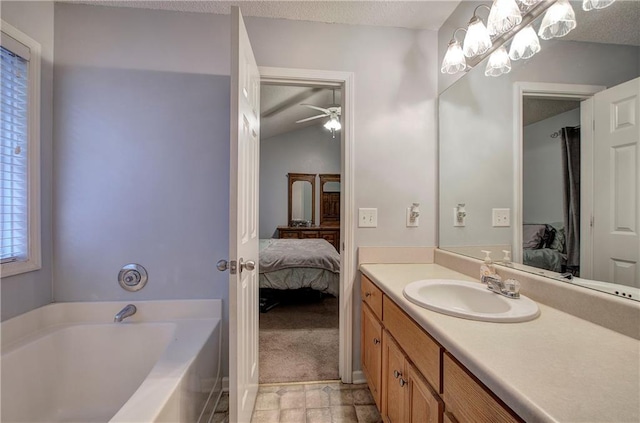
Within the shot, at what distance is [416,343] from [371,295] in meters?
0.54

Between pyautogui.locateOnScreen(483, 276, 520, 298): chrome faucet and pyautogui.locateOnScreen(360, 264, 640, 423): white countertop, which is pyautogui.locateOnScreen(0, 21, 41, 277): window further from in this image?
pyautogui.locateOnScreen(483, 276, 520, 298): chrome faucet

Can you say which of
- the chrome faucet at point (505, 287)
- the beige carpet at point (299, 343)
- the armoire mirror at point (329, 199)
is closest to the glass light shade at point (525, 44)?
the chrome faucet at point (505, 287)

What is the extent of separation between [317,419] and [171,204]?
152 centimetres

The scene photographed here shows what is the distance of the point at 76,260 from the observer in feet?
5.01

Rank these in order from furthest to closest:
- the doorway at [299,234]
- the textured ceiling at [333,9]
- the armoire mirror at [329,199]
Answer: the armoire mirror at [329,199] < the doorway at [299,234] < the textured ceiling at [333,9]

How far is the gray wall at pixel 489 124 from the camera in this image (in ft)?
2.85

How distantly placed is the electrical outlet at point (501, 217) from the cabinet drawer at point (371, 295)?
0.70 m

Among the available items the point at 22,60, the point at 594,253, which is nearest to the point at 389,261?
the point at 594,253

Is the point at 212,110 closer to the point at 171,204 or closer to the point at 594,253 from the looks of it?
the point at 171,204

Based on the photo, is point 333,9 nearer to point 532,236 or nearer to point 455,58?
point 455,58

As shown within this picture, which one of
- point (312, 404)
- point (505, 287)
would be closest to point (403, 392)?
point (505, 287)

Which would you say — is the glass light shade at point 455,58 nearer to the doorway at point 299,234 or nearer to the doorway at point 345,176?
the doorway at point 345,176

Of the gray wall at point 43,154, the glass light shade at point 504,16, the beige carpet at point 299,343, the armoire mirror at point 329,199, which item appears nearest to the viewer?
the glass light shade at point 504,16

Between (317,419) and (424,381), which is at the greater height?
(424,381)
